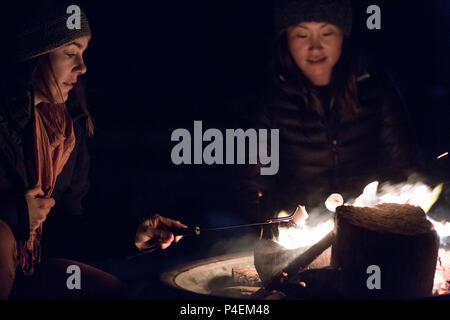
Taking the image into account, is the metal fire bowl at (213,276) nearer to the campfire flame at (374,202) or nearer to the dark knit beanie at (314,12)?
the campfire flame at (374,202)

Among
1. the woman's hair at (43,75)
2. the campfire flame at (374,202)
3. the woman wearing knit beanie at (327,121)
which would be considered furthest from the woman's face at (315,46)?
the woman's hair at (43,75)

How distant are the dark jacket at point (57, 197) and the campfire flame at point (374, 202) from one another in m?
1.30

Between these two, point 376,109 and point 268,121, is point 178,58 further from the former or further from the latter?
point 376,109

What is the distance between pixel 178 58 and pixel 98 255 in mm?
3274

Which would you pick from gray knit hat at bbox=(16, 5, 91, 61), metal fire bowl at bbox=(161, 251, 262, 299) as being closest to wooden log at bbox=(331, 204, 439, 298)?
metal fire bowl at bbox=(161, 251, 262, 299)

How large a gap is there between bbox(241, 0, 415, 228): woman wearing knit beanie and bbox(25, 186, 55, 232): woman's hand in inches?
87.0

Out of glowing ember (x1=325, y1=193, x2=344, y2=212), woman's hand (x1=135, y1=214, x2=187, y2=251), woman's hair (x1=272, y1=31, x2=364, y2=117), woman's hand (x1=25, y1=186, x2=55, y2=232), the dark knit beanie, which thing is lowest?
woman's hand (x1=135, y1=214, x2=187, y2=251)

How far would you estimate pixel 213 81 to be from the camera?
7.23m

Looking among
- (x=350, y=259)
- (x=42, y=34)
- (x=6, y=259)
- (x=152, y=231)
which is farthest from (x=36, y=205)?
(x=350, y=259)

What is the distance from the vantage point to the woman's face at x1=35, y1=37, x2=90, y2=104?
444 centimetres

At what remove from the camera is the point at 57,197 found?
4840 mm

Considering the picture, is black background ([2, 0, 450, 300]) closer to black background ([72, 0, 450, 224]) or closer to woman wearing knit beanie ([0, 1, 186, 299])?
black background ([72, 0, 450, 224])

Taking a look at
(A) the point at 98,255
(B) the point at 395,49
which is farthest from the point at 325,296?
(B) the point at 395,49

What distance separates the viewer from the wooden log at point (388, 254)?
12.8 feet
